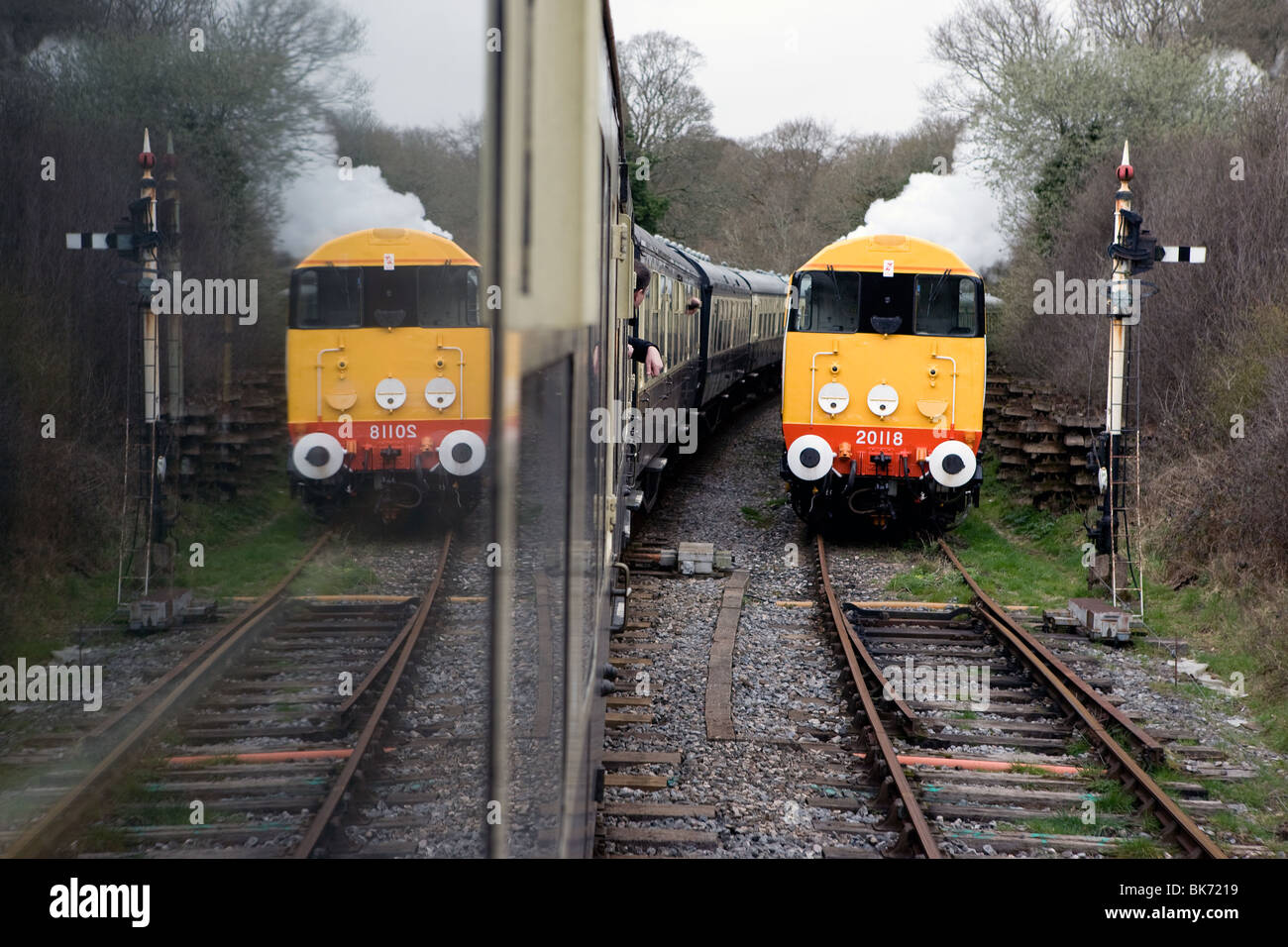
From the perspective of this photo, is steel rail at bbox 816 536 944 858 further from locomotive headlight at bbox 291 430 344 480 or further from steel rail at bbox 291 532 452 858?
locomotive headlight at bbox 291 430 344 480

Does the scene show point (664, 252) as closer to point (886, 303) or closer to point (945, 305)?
point (886, 303)

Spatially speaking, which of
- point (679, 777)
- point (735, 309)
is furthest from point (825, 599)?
point (735, 309)

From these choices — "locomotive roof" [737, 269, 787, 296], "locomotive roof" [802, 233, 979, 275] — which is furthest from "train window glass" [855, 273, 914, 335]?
"locomotive roof" [737, 269, 787, 296]

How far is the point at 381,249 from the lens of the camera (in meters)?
1.51

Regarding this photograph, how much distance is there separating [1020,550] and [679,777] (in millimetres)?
7847

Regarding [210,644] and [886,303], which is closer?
[210,644]

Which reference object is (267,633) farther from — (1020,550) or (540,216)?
(1020,550)

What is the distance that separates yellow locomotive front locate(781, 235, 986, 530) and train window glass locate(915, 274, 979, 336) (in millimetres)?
10

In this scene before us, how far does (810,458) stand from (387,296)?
35.2ft

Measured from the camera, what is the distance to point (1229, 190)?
15242 millimetres

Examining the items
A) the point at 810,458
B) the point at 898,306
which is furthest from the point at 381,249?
the point at 898,306

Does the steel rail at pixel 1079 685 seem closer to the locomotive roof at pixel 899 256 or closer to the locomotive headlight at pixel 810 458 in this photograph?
the locomotive headlight at pixel 810 458

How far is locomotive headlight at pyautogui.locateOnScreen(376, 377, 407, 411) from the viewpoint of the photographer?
1507mm

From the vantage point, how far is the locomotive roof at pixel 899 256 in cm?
1209
